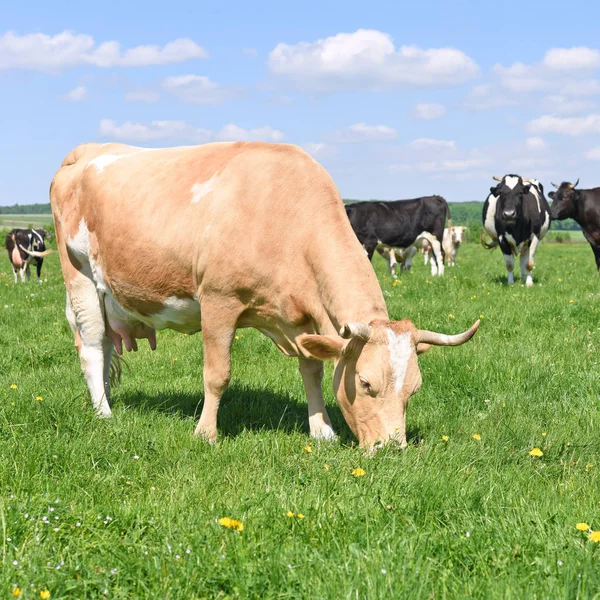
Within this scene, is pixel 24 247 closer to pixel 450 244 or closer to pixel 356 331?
pixel 450 244

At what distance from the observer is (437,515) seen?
3.70 meters

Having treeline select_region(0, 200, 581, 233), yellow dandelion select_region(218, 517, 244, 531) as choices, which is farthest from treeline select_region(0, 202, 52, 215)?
yellow dandelion select_region(218, 517, 244, 531)

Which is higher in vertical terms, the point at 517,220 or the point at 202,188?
the point at 202,188

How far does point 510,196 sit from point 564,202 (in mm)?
3073

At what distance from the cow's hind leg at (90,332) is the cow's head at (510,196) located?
1119 centimetres

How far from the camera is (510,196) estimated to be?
15.9m

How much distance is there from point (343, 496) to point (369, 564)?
2.85ft

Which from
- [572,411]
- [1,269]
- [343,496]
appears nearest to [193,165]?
[343,496]

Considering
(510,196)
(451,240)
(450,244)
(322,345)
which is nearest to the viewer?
(322,345)

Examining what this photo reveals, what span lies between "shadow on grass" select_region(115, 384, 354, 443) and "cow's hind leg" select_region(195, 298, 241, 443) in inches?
8.2

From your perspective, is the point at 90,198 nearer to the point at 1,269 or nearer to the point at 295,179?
A: the point at 295,179

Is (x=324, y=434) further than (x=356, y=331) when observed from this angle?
Yes

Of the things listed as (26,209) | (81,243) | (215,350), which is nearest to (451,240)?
(81,243)

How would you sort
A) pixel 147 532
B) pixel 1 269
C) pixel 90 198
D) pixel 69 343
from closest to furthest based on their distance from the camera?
pixel 147 532 → pixel 90 198 → pixel 69 343 → pixel 1 269
